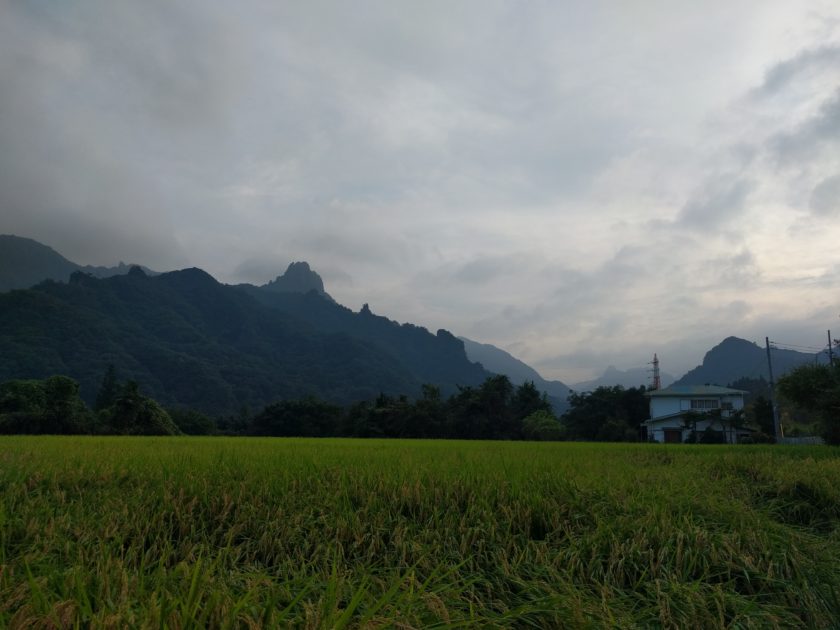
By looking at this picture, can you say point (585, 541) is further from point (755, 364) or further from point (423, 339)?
point (755, 364)

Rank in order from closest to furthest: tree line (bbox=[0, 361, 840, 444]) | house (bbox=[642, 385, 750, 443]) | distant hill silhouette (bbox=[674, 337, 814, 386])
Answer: tree line (bbox=[0, 361, 840, 444]) → house (bbox=[642, 385, 750, 443]) → distant hill silhouette (bbox=[674, 337, 814, 386])

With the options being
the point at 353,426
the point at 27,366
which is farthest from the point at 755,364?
the point at 27,366

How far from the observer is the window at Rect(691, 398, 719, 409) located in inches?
1809

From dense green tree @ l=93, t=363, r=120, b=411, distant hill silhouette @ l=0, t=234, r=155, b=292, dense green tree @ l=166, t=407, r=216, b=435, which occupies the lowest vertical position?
dense green tree @ l=166, t=407, r=216, b=435

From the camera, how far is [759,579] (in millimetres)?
3699

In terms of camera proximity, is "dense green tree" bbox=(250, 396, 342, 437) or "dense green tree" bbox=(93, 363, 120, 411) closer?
"dense green tree" bbox=(250, 396, 342, 437)

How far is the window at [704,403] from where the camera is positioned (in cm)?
4594

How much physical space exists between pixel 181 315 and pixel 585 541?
359 ft

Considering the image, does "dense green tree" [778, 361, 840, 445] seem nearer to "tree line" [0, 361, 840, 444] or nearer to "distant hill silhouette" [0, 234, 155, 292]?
"tree line" [0, 361, 840, 444]

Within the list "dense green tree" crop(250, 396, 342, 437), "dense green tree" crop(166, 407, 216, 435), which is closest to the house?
"dense green tree" crop(250, 396, 342, 437)

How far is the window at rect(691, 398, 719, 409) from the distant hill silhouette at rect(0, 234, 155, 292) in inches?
5540

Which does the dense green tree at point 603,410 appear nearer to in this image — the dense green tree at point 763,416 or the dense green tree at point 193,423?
the dense green tree at point 763,416

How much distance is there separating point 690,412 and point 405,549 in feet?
135

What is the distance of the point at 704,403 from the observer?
46.2 meters
